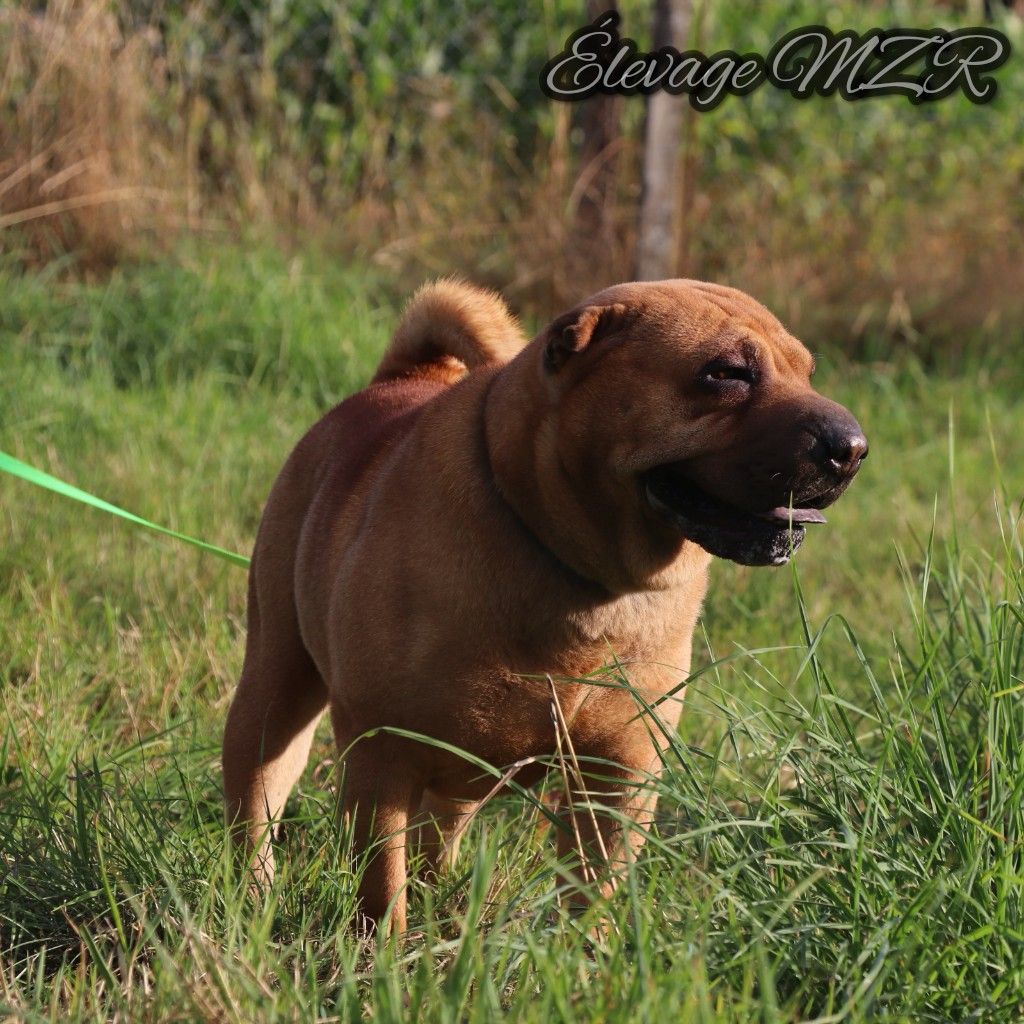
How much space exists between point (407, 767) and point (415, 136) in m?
5.73

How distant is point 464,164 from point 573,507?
5.27 meters

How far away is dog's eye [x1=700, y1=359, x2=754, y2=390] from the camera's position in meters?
2.51

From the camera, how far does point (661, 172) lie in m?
6.79

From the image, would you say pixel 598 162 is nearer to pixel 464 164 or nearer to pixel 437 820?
pixel 464 164

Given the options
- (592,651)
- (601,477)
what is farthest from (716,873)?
(601,477)

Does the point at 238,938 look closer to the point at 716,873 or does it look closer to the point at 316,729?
the point at 716,873

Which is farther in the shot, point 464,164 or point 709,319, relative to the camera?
point 464,164

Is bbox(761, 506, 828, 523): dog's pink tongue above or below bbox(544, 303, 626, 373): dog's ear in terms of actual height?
below

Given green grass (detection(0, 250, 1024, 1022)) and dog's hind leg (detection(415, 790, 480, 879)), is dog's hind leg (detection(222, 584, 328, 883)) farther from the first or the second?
dog's hind leg (detection(415, 790, 480, 879))

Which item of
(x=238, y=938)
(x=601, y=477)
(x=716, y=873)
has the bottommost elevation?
(x=238, y=938)

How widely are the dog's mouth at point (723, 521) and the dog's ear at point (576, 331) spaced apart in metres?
0.26

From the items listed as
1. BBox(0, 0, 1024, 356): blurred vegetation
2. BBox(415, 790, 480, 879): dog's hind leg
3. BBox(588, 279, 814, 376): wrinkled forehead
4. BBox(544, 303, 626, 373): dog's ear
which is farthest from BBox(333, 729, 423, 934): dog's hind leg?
BBox(0, 0, 1024, 356): blurred vegetation

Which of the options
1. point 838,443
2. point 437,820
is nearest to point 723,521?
point 838,443

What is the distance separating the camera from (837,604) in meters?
4.62
